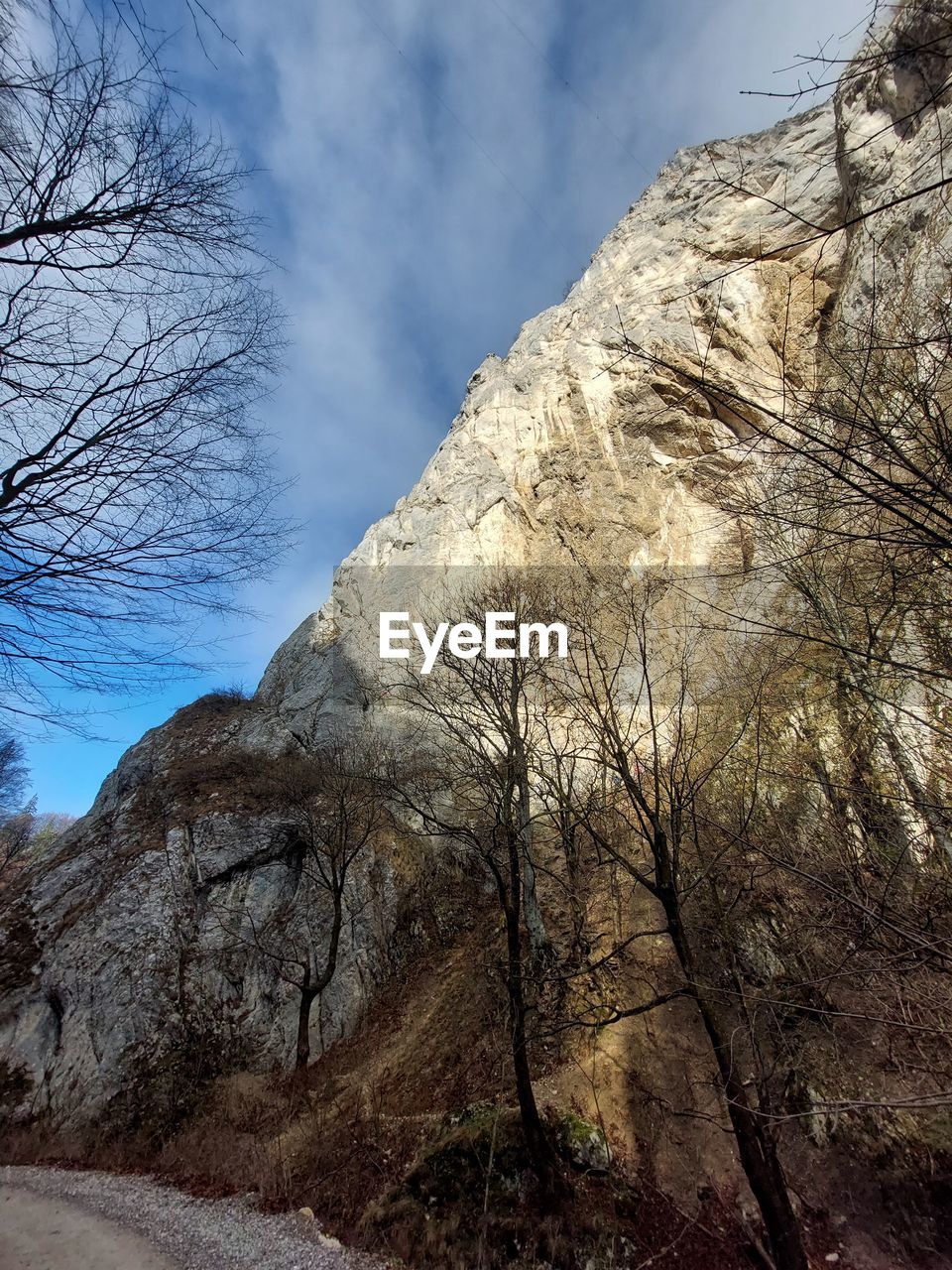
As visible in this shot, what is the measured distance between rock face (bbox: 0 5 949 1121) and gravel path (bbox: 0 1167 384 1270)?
2.45 meters

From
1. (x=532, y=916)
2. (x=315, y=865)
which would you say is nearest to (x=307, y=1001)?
(x=315, y=865)

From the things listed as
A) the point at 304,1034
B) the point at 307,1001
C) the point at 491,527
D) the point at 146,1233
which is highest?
the point at 491,527

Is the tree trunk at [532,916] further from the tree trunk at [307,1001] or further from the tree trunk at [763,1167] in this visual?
the tree trunk at [763,1167]

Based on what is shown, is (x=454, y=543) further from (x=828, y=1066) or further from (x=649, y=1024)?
(x=828, y=1066)

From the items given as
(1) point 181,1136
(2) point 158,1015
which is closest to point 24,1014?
(2) point 158,1015

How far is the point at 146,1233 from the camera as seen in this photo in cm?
662

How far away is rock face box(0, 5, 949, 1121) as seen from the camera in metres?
10.9

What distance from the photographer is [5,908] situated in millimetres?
12797

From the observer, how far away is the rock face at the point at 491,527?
35.7 ft

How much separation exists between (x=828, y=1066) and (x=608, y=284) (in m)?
28.0

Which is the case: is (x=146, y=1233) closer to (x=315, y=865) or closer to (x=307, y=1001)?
(x=307, y=1001)

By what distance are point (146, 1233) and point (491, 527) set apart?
18.6 m

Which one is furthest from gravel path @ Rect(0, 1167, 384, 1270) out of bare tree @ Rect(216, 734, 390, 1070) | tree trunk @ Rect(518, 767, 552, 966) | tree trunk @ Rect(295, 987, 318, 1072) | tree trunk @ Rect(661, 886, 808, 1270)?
tree trunk @ Rect(661, 886, 808, 1270)

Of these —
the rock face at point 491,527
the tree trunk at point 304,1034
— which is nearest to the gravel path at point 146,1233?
the tree trunk at point 304,1034
